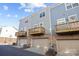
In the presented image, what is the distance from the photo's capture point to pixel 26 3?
174 inches

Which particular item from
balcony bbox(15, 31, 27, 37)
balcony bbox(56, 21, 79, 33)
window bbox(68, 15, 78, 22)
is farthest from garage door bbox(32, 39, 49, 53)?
window bbox(68, 15, 78, 22)

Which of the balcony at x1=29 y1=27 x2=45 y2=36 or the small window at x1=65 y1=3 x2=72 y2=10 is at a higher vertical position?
the small window at x1=65 y1=3 x2=72 y2=10

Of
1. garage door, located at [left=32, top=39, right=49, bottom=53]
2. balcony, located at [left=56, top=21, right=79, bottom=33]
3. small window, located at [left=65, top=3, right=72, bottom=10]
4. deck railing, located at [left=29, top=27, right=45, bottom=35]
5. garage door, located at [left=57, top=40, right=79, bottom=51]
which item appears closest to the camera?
garage door, located at [left=57, top=40, right=79, bottom=51]

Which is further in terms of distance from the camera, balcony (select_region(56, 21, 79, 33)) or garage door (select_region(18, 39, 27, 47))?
garage door (select_region(18, 39, 27, 47))

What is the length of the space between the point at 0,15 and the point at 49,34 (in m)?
1.97

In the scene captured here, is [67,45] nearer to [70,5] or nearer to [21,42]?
[70,5]

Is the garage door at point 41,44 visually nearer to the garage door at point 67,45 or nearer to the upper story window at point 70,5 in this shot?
the garage door at point 67,45

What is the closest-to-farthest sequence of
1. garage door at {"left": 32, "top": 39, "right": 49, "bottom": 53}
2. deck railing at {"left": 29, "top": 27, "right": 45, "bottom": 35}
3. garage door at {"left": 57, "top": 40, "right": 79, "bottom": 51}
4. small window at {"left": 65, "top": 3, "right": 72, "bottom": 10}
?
garage door at {"left": 57, "top": 40, "right": 79, "bottom": 51}, garage door at {"left": 32, "top": 39, "right": 49, "bottom": 53}, small window at {"left": 65, "top": 3, "right": 72, "bottom": 10}, deck railing at {"left": 29, "top": 27, "right": 45, "bottom": 35}

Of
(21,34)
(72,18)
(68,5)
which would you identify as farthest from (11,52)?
(68,5)

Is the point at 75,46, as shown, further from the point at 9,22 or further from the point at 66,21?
the point at 9,22

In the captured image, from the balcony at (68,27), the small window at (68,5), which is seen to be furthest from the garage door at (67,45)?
the small window at (68,5)

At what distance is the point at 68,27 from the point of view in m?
4.44

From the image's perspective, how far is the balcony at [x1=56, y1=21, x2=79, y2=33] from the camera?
14.2 feet

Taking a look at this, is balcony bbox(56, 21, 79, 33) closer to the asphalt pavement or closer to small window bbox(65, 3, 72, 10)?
small window bbox(65, 3, 72, 10)
